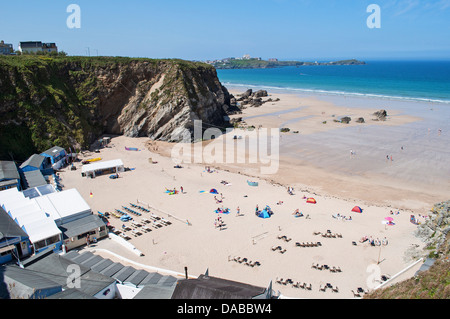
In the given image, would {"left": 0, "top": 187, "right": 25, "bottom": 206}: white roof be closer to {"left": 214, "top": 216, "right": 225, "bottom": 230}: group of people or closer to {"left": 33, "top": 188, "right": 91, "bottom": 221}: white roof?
{"left": 33, "top": 188, "right": 91, "bottom": 221}: white roof

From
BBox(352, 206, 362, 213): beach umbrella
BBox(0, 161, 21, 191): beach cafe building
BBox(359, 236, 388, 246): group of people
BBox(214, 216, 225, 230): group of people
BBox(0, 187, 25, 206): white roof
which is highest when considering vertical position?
BBox(0, 161, 21, 191): beach cafe building

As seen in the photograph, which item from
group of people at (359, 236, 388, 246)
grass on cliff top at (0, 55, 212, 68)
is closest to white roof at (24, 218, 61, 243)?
group of people at (359, 236, 388, 246)

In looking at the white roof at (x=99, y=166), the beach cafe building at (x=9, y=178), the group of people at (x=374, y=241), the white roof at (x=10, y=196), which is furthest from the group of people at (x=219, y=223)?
the beach cafe building at (x=9, y=178)

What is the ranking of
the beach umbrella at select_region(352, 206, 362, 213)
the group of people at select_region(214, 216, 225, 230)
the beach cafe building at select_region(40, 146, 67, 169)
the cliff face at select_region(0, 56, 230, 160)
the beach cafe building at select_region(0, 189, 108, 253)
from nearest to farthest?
the beach cafe building at select_region(0, 189, 108, 253) < the group of people at select_region(214, 216, 225, 230) < the beach umbrella at select_region(352, 206, 362, 213) < the beach cafe building at select_region(40, 146, 67, 169) < the cliff face at select_region(0, 56, 230, 160)

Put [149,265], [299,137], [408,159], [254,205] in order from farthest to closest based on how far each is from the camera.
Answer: [299,137]
[408,159]
[254,205]
[149,265]
